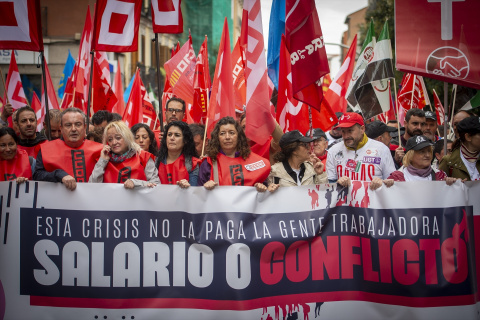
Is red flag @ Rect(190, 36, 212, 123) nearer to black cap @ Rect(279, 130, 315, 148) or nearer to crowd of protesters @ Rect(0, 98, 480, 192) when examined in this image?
crowd of protesters @ Rect(0, 98, 480, 192)

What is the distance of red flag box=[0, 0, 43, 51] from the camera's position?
6.06m

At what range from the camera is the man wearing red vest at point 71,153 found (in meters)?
5.04

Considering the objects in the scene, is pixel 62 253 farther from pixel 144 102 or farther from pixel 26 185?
pixel 144 102

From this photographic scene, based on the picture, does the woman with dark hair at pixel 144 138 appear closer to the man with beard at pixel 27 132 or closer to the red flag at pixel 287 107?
the man with beard at pixel 27 132

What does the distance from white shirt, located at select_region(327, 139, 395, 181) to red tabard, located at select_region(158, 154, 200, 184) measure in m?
1.60

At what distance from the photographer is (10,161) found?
5352mm

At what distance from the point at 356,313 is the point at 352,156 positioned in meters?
1.97

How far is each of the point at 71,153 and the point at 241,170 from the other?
151cm

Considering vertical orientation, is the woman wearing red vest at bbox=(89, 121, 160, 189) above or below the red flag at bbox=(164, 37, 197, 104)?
below

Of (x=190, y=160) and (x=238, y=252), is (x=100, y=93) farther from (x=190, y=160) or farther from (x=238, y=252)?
(x=238, y=252)

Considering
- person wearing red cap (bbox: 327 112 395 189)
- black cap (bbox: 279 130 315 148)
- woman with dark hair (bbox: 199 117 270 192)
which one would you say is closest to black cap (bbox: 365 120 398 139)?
person wearing red cap (bbox: 327 112 395 189)

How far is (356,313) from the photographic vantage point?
454 centimetres

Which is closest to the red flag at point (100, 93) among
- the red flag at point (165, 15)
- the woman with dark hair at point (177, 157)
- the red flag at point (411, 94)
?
the red flag at point (165, 15)

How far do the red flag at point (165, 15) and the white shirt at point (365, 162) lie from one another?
102 inches
